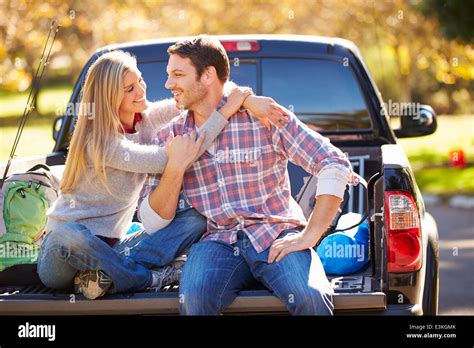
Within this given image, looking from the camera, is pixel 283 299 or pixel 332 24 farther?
pixel 332 24

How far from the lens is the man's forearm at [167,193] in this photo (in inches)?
181

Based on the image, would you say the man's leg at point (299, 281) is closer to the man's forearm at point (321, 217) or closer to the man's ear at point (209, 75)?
the man's forearm at point (321, 217)

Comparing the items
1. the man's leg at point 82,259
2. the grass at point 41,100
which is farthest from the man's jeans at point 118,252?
the grass at point 41,100

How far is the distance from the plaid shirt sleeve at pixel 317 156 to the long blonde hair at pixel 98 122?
77cm

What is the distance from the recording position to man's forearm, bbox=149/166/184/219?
4.59 m

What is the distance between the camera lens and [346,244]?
4.88 m

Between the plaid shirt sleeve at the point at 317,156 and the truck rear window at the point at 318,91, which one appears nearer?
the plaid shirt sleeve at the point at 317,156

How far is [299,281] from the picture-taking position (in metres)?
4.32

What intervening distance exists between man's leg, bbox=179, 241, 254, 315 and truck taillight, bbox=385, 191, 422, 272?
67cm

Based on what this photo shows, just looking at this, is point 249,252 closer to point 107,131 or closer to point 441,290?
point 107,131

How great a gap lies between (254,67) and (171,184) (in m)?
2.00

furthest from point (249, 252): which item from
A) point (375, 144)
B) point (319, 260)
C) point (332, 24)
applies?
point (332, 24)

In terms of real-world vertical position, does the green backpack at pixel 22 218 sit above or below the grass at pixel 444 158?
below

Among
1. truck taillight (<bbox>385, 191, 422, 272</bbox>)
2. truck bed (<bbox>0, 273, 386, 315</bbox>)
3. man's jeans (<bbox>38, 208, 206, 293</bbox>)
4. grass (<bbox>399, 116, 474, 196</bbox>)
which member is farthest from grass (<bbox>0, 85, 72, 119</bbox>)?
truck taillight (<bbox>385, 191, 422, 272</bbox>)
